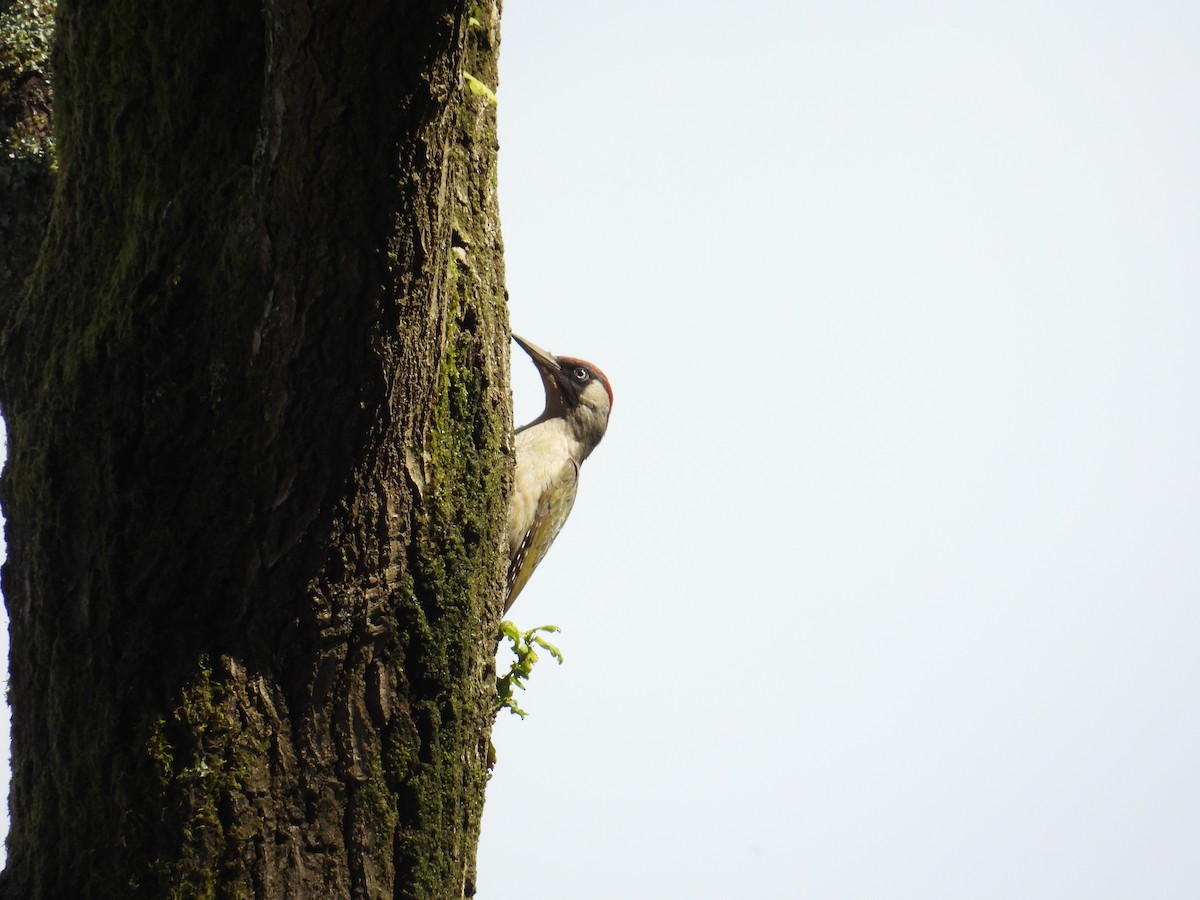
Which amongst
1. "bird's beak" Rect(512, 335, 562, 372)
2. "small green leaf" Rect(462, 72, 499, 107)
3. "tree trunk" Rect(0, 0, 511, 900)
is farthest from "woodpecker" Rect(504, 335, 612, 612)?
"tree trunk" Rect(0, 0, 511, 900)

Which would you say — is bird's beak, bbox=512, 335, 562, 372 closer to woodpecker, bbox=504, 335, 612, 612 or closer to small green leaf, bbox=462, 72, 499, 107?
woodpecker, bbox=504, 335, 612, 612

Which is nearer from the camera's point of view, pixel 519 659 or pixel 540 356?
pixel 519 659

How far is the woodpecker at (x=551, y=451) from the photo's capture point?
566 cm

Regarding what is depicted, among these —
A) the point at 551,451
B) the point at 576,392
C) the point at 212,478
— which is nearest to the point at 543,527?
the point at 551,451

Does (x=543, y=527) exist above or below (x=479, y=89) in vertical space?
below

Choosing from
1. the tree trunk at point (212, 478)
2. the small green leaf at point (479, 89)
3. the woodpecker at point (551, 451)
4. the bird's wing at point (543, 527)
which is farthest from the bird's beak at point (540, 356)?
the tree trunk at point (212, 478)

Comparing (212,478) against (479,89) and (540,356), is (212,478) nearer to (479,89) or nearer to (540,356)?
(479,89)

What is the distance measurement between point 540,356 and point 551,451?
77 centimetres

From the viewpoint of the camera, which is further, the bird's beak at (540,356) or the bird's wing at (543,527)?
the bird's beak at (540,356)

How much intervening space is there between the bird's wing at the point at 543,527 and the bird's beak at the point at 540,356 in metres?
0.76

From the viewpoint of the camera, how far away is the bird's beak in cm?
656

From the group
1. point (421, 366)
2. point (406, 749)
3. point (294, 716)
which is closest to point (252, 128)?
point (421, 366)

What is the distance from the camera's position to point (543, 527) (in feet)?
19.2

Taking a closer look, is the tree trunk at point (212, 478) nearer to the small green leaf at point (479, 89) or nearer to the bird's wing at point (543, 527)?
the small green leaf at point (479, 89)
